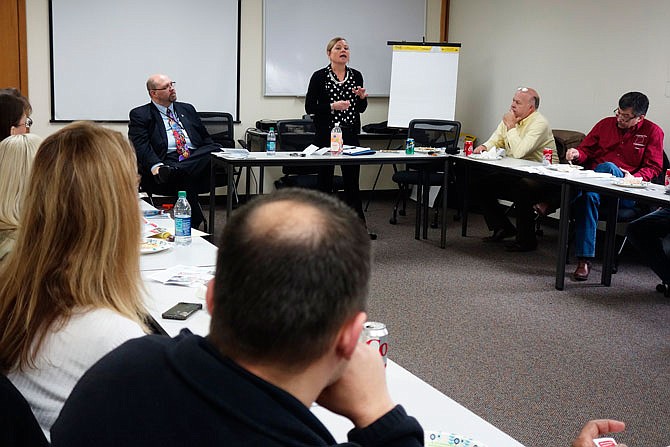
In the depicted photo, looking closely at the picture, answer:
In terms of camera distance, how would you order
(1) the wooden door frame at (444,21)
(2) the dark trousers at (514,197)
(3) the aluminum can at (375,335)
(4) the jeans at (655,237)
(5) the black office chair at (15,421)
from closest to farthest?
(5) the black office chair at (15,421) < (3) the aluminum can at (375,335) < (4) the jeans at (655,237) < (2) the dark trousers at (514,197) < (1) the wooden door frame at (444,21)

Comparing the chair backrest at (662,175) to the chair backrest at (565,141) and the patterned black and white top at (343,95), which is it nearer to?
the chair backrest at (565,141)

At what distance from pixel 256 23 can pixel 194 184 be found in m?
2.36

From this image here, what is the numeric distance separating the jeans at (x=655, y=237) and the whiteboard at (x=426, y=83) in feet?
10.5

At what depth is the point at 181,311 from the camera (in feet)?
7.29

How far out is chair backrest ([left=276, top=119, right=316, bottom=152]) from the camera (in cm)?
704

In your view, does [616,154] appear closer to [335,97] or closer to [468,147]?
[468,147]

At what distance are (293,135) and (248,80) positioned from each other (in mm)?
1100

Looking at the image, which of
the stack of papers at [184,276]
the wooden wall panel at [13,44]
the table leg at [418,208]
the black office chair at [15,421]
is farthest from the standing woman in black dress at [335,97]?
the black office chair at [15,421]

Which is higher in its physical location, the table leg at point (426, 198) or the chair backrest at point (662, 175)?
the chair backrest at point (662, 175)

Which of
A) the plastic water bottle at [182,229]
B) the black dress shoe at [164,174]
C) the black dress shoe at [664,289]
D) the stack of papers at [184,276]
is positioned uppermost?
the plastic water bottle at [182,229]

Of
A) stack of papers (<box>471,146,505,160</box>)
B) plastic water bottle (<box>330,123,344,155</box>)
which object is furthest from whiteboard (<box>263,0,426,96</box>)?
stack of papers (<box>471,146,505,160</box>)

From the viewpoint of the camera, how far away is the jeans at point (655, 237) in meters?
4.89

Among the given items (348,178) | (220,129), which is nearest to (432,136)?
(348,178)

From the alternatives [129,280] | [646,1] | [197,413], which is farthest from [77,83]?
[197,413]
